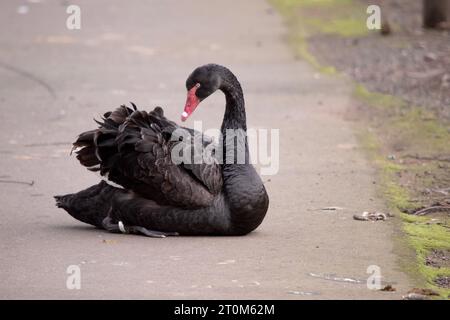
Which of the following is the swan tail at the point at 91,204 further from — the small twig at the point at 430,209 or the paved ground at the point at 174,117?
the small twig at the point at 430,209

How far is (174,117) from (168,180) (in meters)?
4.54

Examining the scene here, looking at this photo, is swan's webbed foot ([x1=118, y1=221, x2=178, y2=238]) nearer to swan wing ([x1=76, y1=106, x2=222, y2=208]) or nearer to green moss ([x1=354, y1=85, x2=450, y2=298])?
swan wing ([x1=76, y1=106, x2=222, y2=208])

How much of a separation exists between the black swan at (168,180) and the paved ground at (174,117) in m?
0.13

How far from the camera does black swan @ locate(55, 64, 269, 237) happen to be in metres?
6.95

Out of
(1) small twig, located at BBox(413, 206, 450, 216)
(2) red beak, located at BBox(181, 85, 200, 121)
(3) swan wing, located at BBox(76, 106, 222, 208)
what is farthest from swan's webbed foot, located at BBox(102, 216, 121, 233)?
(1) small twig, located at BBox(413, 206, 450, 216)

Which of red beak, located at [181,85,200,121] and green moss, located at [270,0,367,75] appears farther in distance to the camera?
green moss, located at [270,0,367,75]

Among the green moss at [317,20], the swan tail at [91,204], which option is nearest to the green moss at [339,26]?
the green moss at [317,20]

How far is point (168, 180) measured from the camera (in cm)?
693

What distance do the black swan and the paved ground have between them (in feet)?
0.41

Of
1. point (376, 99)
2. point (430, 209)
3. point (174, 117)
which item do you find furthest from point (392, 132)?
point (430, 209)

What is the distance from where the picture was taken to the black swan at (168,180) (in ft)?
22.8
